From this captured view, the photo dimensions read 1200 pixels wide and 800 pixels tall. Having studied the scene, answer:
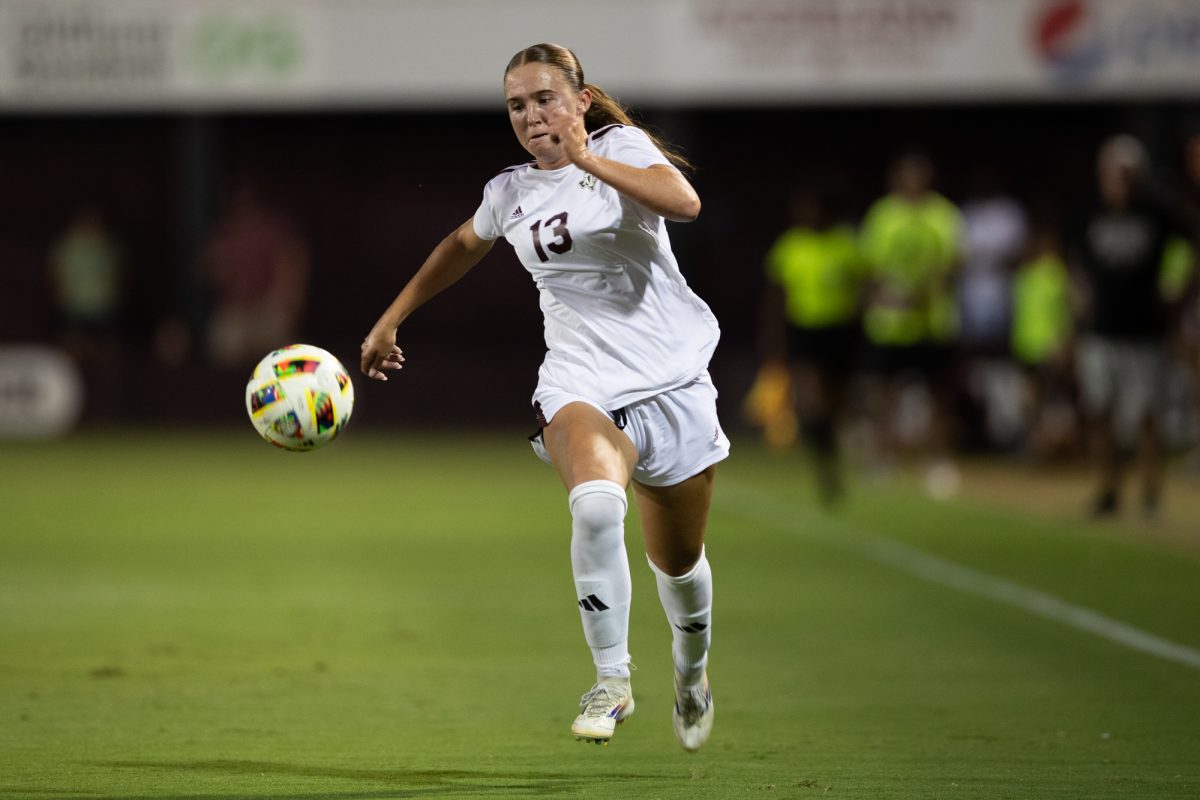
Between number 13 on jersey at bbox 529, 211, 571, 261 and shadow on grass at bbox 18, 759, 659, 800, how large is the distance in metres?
1.59

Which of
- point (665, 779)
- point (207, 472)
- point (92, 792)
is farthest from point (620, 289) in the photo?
point (207, 472)

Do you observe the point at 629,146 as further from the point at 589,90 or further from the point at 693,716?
the point at 693,716

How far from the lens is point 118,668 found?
26.5 ft

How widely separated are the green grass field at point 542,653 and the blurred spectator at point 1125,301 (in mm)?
812

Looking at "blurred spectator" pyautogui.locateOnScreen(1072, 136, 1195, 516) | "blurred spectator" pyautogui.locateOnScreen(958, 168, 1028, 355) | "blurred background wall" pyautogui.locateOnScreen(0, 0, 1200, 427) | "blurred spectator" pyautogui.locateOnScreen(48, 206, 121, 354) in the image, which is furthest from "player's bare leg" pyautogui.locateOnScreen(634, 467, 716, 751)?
"blurred spectator" pyautogui.locateOnScreen(48, 206, 121, 354)

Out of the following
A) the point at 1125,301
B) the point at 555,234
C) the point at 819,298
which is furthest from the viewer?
the point at 819,298

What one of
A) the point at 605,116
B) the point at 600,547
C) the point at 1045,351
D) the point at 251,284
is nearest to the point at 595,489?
the point at 600,547

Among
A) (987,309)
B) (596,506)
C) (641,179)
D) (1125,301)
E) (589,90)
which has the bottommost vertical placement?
(987,309)

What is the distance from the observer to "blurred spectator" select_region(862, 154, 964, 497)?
16516mm

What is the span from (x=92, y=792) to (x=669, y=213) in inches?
92.5

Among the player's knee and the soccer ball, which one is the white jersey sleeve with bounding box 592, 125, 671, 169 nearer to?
the player's knee

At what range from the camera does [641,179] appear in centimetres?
574

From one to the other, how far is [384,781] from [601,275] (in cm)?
167

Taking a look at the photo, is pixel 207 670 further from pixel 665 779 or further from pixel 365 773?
pixel 665 779
